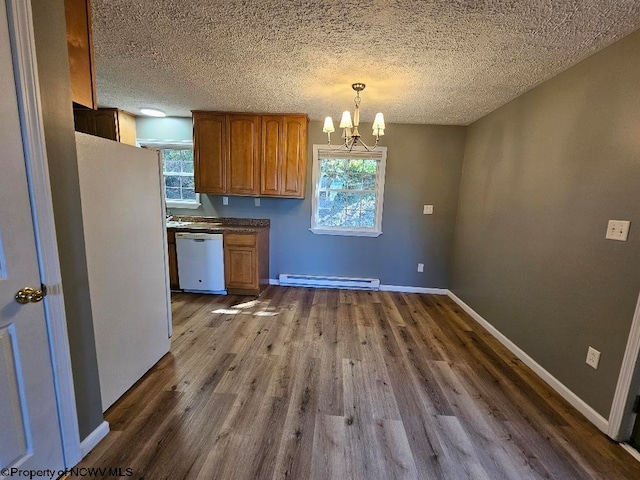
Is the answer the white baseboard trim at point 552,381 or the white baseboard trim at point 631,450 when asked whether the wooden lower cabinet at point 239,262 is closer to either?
the white baseboard trim at point 552,381

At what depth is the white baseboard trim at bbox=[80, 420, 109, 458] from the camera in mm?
1337

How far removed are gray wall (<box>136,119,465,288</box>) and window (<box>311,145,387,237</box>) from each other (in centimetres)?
10

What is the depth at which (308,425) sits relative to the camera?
5.17 feet

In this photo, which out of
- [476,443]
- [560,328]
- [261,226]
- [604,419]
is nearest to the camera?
[476,443]

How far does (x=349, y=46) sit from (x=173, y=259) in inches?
123

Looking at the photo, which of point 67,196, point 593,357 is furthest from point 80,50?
point 593,357

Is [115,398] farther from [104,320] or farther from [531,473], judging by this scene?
[531,473]

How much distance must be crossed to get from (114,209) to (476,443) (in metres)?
2.40

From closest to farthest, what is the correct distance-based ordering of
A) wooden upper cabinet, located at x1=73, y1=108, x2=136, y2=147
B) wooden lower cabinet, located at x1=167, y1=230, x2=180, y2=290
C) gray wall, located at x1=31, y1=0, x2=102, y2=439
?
gray wall, located at x1=31, y1=0, x2=102, y2=439 < wooden upper cabinet, located at x1=73, y1=108, x2=136, y2=147 < wooden lower cabinet, located at x1=167, y1=230, x2=180, y2=290

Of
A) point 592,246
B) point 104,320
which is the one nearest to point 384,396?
point 592,246

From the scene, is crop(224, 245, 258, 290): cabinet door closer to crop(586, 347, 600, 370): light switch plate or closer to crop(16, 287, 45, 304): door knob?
crop(16, 287, 45, 304): door knob

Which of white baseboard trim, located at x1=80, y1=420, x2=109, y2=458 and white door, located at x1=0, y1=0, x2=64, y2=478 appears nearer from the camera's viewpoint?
white door, located at x1=0, y1=0, x2=64, y2=478

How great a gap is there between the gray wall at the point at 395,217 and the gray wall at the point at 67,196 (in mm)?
2728

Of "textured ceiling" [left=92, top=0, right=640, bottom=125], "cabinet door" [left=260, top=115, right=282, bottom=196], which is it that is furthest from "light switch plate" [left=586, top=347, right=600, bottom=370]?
"cabinet door" [left=260, top=115, right=282, bottom=196]
